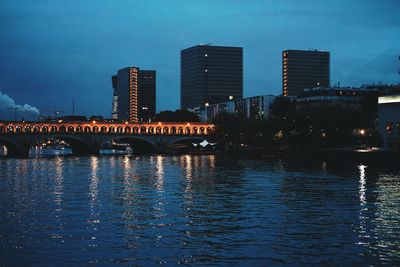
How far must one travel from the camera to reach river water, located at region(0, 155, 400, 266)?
24000 mm

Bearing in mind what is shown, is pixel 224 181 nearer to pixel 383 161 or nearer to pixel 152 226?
pixel 152 226

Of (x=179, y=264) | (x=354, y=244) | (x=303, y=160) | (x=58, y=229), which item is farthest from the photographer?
(x=303, y=160)

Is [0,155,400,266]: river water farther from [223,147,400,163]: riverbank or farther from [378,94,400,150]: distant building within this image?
[378,94,400,150]: distant building

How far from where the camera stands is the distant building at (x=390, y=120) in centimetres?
11600

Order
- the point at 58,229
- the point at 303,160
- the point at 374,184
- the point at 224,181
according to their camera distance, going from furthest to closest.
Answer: the point at 303,160 < the point at 224,181 < the point at 374,184 < the point at 58,229

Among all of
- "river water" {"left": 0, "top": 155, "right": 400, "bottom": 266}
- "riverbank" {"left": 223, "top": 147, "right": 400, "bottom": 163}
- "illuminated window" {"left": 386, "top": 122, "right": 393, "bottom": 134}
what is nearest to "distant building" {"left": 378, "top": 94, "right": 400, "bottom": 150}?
"illuminated window" {"left": 386, "top": 122, "right": 393, "bottom": 134}

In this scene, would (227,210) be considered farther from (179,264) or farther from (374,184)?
(374,184)

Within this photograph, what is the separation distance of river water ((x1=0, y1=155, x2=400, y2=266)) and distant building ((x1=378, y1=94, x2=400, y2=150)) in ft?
217

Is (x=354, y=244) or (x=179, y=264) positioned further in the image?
(x=354, y=244)

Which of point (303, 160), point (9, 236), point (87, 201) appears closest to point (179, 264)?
point (9, 236)

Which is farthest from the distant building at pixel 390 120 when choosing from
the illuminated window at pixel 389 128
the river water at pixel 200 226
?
the river water at pixel 200 226

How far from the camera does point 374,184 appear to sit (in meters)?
57.2

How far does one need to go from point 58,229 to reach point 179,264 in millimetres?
9115

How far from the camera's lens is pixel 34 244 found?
26.4 meters
